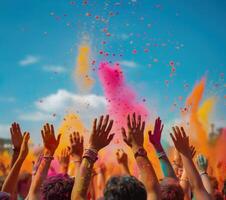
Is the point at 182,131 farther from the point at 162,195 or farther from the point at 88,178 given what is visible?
the point at 88,178

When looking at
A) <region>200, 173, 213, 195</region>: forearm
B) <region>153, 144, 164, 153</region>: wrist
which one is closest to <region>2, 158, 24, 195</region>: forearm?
<region>153, 144, 164, 153</region>: wrist

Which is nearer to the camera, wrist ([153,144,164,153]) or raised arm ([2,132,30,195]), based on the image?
raised arm ([2,132,30,195])

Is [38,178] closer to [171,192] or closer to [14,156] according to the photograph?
[14,156]

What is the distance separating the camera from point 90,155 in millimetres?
4816

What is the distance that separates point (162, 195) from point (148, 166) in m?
0.37

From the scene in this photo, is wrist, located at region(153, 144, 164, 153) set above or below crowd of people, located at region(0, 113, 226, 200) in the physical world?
above

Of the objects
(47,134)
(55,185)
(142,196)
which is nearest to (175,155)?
(47,134)

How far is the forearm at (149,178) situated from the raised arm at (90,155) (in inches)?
18.4

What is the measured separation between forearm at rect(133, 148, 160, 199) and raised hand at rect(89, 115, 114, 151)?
438mm

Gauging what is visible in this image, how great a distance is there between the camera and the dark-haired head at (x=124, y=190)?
3836 millimetres

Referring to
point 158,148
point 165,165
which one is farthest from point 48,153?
point 165,165

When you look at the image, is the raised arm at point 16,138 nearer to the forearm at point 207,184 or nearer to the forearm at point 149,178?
the forearm at point 149,178

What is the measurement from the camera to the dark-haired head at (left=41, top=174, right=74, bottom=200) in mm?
4664

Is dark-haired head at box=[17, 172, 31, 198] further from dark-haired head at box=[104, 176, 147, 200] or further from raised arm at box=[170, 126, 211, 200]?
dark-haired head at box=[104, 176, 147, 200]
